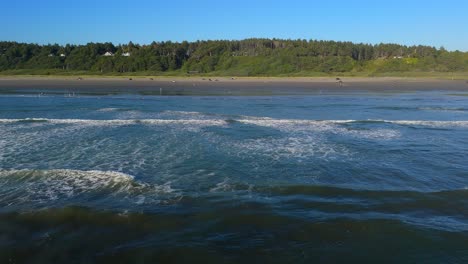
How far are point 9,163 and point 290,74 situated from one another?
96912mm

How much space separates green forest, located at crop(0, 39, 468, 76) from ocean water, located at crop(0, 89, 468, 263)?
294 feet

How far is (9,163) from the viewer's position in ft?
43.8

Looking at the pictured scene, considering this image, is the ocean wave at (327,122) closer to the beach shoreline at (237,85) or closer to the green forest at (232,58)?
the beach shoreline at (237,85)

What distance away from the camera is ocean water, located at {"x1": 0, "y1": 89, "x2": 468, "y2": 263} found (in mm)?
6871

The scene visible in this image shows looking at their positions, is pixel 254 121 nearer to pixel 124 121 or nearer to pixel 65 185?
pixel 124 121

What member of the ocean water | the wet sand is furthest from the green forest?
the ocean water

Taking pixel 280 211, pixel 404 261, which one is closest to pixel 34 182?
pixel 280 211

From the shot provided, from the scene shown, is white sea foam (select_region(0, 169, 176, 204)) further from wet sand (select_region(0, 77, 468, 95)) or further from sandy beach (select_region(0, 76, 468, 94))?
sandy beach (select_region(0, 76, 468, 94))

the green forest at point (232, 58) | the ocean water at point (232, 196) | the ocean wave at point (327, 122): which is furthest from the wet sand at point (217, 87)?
the ocean water at point (232, 196)

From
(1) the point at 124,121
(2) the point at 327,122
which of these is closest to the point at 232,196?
(2) the point at 327,122

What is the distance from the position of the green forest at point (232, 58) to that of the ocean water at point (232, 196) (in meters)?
89.5

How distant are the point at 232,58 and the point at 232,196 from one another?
119 metres

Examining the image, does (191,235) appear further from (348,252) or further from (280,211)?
(348,252)

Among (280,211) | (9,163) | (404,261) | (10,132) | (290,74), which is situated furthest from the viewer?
(290,74)
